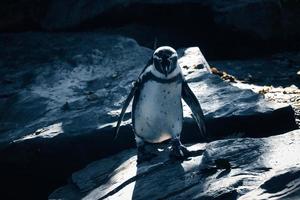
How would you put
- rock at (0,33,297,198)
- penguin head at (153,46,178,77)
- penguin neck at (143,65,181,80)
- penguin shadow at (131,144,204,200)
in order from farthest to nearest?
1. rock at (0,33,297,198)
2. penguin neck at (143,65,181,80)
3. penguin head at (153,46,178,77)
4. penguin shadow at (131,144,204,200)

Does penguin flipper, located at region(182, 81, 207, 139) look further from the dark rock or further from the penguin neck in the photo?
the dark rock

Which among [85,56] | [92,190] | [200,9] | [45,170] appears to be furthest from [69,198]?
[200,9]

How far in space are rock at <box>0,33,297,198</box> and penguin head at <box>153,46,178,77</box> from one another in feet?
2.57

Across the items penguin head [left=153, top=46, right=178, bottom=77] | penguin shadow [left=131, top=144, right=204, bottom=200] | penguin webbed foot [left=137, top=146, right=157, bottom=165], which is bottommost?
penguin shadow [left=131, top=144, right=204, bottom=200]

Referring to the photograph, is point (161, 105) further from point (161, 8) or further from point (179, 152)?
point (161, 8)

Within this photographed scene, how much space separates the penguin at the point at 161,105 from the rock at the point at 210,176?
141mm

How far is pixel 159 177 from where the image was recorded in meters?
3.79

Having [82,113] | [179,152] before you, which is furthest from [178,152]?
[82,113]

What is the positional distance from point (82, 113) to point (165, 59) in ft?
4.42

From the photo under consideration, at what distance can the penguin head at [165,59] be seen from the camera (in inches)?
152

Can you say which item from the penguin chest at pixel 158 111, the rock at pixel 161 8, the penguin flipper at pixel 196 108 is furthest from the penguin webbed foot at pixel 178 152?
the rock at pixel 161 8

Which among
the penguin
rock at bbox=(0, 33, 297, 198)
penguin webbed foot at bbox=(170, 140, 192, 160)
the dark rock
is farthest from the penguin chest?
the dark rock

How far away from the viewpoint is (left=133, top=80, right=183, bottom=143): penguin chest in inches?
161

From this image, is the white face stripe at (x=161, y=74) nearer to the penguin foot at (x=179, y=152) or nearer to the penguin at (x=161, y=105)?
the penguin at (x=161, y=105)
